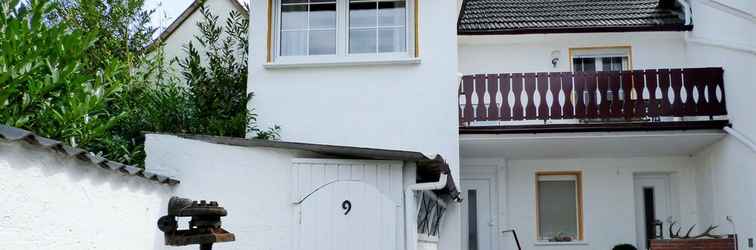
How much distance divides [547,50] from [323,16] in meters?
4.41

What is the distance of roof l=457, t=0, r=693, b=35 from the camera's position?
47.5ft

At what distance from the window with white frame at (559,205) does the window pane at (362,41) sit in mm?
4175

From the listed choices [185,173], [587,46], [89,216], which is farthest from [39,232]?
[587,46]

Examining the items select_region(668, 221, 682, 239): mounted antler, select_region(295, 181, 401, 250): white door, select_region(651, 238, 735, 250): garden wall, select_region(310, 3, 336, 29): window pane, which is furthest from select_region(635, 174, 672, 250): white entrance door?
select_region(295, 181, 401, 250): white door

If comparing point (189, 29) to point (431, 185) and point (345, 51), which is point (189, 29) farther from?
point (431, 185)

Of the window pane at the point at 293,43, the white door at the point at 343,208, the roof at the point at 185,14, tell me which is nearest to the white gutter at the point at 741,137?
the white door at the point at 343,208

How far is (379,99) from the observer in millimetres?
12555

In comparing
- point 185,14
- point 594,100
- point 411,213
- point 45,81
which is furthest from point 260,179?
point 185,14

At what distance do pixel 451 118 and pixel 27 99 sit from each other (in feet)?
19.0

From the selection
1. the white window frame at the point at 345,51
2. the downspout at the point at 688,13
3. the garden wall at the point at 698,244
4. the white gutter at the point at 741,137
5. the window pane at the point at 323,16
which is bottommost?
the garden wall at the point at 698,244

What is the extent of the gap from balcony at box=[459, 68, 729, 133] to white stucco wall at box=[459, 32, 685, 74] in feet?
5.45

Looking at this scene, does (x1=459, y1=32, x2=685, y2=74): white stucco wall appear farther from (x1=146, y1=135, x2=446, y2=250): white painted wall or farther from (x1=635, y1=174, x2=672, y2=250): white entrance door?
(x1=146, y1=135, x2=446, y2=250): white painted wall

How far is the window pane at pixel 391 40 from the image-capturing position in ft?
41.5

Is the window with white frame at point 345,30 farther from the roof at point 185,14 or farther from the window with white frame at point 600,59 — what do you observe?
the window with white frame at point 600,59
